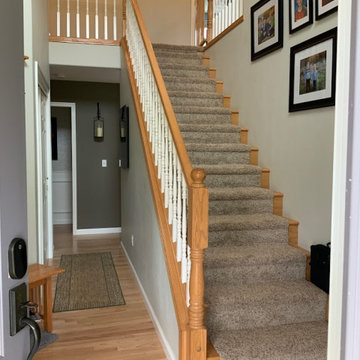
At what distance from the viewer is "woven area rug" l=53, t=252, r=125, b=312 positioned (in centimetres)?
352

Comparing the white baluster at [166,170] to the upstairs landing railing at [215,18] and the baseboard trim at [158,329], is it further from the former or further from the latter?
the upstairs landing railing at [215,18]

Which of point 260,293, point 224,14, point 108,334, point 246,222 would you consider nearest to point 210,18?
point 224,14

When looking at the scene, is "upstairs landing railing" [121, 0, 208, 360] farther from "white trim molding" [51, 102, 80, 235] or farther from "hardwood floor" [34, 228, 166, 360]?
"white trim molding" [51, 102, 80, 235]

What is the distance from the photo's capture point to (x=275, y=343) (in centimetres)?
229

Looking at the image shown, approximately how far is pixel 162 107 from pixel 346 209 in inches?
91.7

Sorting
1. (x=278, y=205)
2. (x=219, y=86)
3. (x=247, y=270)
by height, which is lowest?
(x=247, y=270)

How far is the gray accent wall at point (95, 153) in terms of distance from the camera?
6.29m

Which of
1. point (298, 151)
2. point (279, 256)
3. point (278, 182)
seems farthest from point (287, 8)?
point (279, 256)

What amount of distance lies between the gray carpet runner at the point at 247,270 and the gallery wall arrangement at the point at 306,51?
87cm

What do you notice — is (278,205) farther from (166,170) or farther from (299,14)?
(299,14)

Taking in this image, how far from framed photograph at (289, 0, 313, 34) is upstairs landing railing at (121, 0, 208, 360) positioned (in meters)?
1.24

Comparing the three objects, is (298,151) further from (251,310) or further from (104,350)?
(104,350)

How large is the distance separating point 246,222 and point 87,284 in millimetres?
1903

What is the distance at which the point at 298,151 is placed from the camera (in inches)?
126
